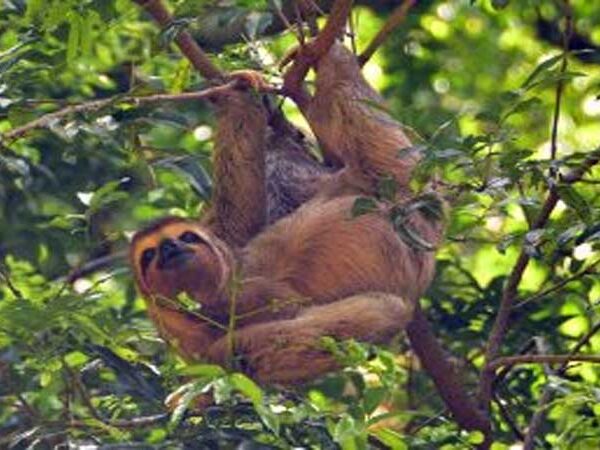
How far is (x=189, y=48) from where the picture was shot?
732 centimetres

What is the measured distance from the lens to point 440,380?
24.6 feet

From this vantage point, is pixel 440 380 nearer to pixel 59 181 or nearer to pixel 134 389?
pixel 134 389

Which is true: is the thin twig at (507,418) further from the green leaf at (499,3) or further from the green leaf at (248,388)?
the green leaf at (248,388)

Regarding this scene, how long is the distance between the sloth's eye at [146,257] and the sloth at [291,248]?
10 mm

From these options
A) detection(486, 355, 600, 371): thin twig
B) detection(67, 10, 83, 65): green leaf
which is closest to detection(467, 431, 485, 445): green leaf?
detection(486, 355, 600, 371): thin twig

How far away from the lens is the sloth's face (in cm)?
806

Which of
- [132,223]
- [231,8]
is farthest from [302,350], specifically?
[132,223]

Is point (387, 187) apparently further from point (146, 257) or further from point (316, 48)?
point (146, 257)

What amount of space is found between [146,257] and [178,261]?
0.79 feet

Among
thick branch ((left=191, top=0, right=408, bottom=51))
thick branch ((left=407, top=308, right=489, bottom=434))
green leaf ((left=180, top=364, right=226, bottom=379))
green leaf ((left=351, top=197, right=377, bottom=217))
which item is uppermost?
thick branch ((left=191, top=0, right=408, bottom=51))

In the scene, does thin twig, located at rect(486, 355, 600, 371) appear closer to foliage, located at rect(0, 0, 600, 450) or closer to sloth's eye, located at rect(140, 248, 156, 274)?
foliage, located at rect(0, 0, 600, 450)

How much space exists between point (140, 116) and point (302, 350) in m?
1.55

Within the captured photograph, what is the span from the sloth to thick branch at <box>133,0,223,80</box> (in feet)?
2.08

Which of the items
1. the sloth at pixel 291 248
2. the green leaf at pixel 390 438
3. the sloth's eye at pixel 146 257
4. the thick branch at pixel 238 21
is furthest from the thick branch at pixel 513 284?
the sloth's eye at pixel 146 257
